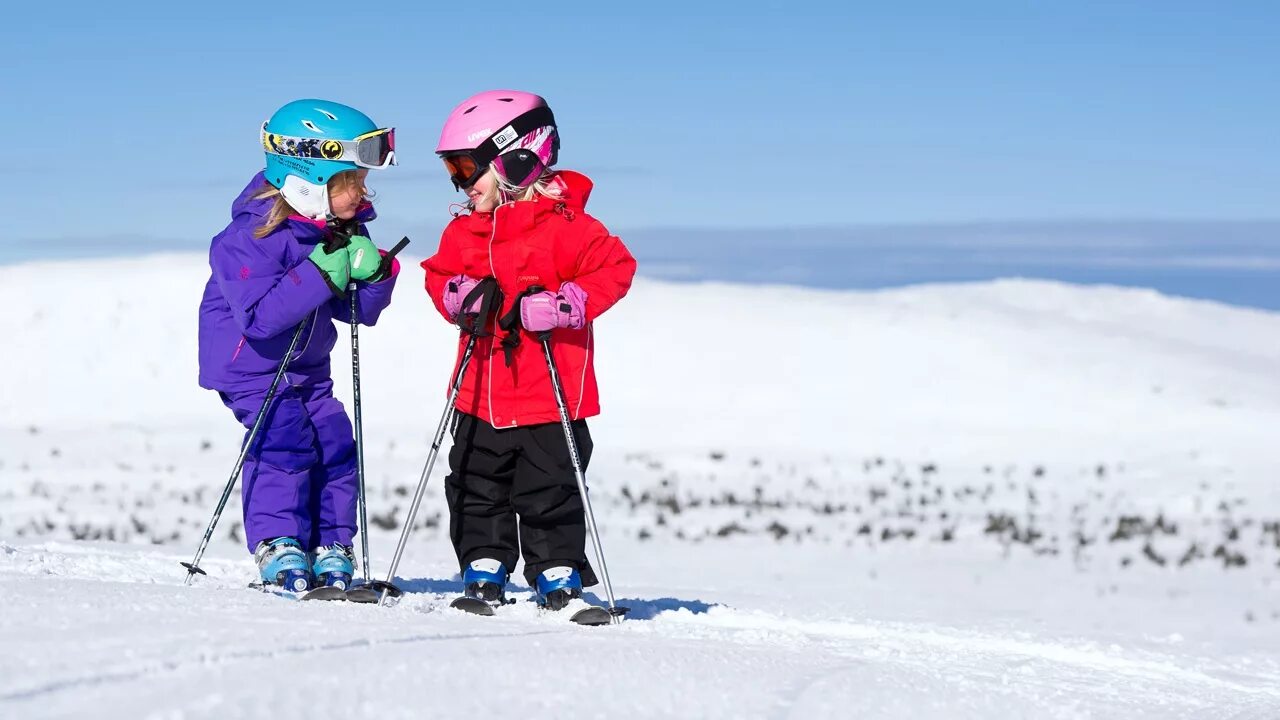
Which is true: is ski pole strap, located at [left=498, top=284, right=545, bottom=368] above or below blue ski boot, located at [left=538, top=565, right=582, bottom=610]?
above

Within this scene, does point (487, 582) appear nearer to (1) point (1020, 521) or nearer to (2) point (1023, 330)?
(1) point (1020, 521)

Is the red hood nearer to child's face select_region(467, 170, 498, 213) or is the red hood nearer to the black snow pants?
child's face select_region(467, 170, 498, 213)

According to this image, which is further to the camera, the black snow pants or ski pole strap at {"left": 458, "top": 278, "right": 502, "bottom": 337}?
the black snow pants

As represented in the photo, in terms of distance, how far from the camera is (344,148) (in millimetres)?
6031

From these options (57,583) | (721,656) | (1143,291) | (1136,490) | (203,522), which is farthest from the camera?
(1143,291)

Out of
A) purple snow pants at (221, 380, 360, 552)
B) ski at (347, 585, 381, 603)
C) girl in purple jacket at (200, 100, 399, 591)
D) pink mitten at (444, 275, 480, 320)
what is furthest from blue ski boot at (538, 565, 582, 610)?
pink mitten at (444, 275, 480, 320)

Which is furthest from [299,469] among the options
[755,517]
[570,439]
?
[755,517]

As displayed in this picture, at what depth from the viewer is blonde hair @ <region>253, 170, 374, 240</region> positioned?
5.99 m

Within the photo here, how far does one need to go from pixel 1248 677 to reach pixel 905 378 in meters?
15.2

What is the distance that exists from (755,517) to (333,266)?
771cm

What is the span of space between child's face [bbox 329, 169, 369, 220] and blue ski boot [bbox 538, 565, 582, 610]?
182cm

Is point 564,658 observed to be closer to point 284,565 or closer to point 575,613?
point 575,613

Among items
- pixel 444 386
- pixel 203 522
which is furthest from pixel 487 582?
pixel 444 386

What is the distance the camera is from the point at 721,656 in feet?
15.6
